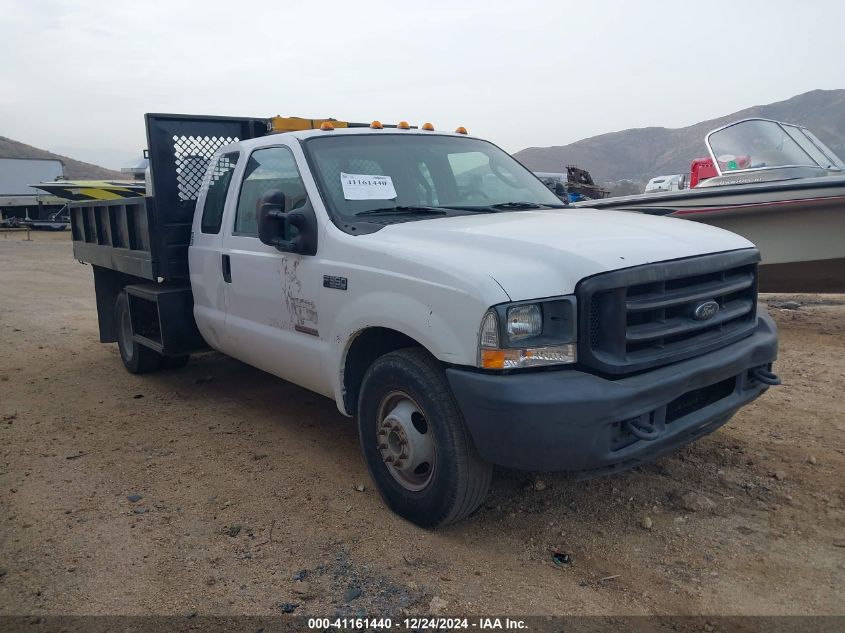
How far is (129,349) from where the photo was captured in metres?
6.63

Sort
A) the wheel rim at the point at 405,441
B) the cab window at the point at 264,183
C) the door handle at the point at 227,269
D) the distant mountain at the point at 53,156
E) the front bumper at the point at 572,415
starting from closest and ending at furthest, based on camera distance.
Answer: the front bumper at the point at 572,415 < the wheel rim at the point at 405,441 < the cab window at the point at 264,183 < the door handle at the point at 227,269 < the distant mountain at the point at 53,156

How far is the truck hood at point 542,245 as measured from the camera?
9.78 feet

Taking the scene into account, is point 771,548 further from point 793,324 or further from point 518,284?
point 793,324

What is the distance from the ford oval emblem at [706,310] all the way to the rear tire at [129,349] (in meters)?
4.85

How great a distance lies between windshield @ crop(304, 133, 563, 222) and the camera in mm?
4031

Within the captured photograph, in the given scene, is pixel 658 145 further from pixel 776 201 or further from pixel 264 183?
pixel 264 183

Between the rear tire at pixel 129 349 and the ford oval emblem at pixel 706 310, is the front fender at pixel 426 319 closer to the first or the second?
the ford oval emblem at pixel 706 310

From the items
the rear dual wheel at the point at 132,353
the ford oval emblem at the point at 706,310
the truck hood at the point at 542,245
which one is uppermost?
the truck hood at the point at 542,245

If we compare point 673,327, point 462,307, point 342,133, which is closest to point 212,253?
point 342,133

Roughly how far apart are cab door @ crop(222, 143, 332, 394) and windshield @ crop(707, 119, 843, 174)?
5.80 meters

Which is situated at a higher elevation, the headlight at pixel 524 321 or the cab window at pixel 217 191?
the cab window at pixel 217 191

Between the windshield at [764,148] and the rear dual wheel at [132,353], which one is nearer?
the rear dual wheel at [132,353]

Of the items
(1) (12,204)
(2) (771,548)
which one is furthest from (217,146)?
(1) (12,204)

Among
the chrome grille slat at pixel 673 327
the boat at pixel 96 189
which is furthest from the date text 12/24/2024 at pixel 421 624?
the boat at pixel 96 189
